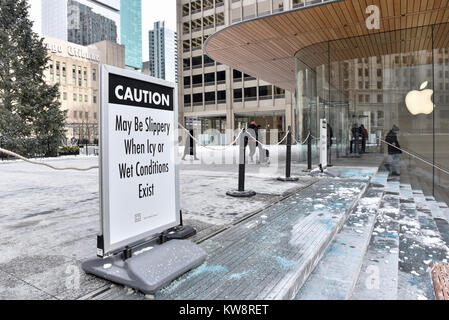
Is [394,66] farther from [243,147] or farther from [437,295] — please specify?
[437,295]

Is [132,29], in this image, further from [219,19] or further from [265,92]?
[265,92]

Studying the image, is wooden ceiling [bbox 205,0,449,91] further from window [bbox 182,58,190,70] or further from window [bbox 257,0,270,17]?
window [bbox 182,58,190,70]

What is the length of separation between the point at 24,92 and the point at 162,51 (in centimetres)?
18062

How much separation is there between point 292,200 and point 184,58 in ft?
163

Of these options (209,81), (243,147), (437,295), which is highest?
(209,81)

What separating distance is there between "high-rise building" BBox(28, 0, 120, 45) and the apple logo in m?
137

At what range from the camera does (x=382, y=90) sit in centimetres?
1299

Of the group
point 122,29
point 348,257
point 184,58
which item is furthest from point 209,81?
point 122,29

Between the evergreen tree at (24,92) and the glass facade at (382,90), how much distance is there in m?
17.9

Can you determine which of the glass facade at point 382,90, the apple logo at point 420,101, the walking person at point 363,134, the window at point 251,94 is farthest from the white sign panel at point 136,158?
the window at point 251,94

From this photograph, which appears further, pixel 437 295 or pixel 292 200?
pixel 292 200

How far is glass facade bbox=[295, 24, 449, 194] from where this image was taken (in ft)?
29.9

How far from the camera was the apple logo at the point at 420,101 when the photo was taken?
9.08 m
